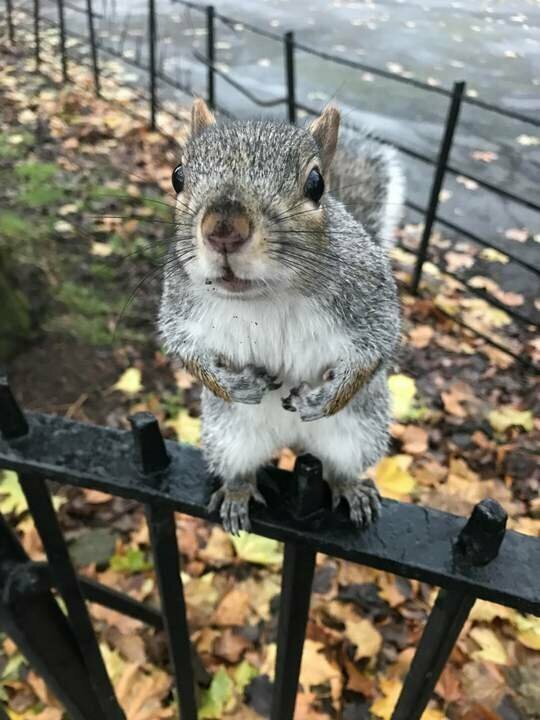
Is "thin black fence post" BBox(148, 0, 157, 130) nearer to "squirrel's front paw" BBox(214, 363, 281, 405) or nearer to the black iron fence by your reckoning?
"squirrel's front paw" BBox(214, 363, 281, 405)

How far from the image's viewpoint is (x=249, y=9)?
318 inches

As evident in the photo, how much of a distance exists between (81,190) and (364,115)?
2.79 meters

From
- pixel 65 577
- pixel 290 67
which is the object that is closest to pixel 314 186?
pixel 65 577

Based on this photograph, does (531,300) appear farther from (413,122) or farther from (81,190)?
(81,190)

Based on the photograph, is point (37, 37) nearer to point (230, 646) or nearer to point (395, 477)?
point (395, 477)

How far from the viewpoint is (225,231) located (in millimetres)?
969

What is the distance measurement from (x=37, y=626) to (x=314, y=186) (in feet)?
3.25

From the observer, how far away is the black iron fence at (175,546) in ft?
3.10

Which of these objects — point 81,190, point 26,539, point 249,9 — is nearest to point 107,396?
point 26,539

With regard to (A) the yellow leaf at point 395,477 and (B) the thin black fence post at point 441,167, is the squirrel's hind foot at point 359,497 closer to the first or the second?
(A) the yellow leaf at point 395,477

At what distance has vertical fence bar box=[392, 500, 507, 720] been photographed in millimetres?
871

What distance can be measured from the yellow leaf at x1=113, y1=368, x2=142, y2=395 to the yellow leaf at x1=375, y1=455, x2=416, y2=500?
123cm

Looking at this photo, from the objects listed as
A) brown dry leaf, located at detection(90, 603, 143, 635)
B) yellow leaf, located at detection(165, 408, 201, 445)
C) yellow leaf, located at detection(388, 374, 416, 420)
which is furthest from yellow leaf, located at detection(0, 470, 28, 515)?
yellow leaf, located at detection(388, 374, 416, 420)

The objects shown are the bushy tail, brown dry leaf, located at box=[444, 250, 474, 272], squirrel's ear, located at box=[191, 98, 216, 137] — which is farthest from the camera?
brown dry leaf, located at box=[444, 250, 474, 272]
